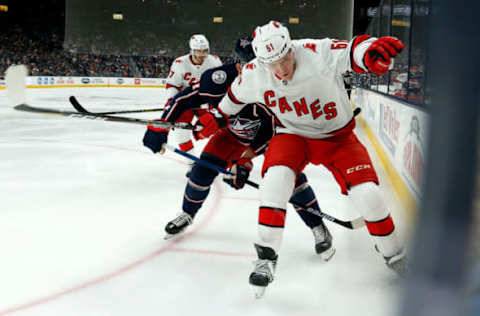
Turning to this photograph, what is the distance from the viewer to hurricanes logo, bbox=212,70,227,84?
2.36 meters

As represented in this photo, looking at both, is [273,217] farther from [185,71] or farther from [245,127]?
[185,71]

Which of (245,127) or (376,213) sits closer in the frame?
(376,213)

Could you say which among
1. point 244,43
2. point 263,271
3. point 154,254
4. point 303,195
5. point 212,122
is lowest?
point 154,254

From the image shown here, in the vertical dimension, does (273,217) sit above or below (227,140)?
below

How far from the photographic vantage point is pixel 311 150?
1.88m

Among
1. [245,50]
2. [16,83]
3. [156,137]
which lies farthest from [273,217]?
[16,83]

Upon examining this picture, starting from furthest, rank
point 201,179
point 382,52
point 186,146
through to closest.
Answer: point 186,146 → point 201,179 → point 382,52

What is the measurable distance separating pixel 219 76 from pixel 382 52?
1.05 meters

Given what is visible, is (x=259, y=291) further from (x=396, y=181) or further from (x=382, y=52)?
(x=396, y=181)

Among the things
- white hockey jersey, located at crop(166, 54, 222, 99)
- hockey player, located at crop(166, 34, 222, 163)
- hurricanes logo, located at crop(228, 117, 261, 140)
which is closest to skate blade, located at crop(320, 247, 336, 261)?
hurricanes logo, located at crop(228, 117, 261, 140)

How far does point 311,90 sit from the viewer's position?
1751 mm

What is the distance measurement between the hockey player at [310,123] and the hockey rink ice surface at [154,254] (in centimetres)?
19

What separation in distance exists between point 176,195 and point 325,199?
3.74 feet

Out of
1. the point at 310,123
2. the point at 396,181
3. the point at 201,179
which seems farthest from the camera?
the point at 396,181
